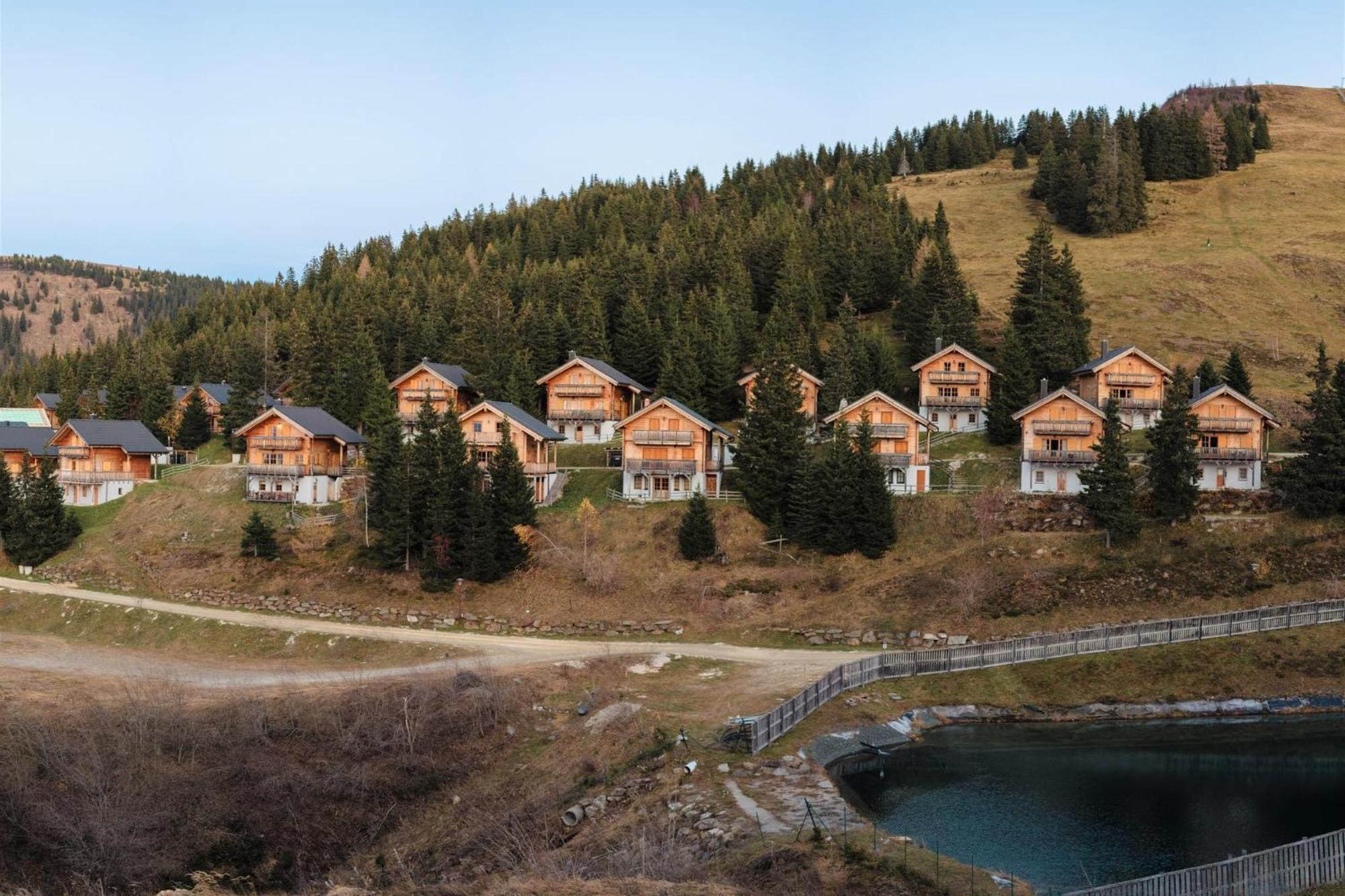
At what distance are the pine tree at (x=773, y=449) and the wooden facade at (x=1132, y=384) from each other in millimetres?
24706

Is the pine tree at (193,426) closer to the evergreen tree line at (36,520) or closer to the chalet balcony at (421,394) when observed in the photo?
the evergreen tree line at (36,520)

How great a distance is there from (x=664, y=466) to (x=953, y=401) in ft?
86.8

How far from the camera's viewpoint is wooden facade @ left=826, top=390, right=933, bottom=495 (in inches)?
2849

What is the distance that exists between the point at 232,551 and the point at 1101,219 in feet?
332

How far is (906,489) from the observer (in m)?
72.3

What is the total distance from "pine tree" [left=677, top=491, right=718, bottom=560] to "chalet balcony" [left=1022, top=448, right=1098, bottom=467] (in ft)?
70.5

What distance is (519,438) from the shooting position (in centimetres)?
7494

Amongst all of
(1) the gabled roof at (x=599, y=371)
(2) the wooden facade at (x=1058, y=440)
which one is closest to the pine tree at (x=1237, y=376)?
(2) the wooden facade at (x=1058, y=440)

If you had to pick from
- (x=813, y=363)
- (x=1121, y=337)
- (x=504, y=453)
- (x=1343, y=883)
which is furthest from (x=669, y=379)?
(x=1343, y=883)

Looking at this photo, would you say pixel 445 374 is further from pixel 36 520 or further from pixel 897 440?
pixel 897 440

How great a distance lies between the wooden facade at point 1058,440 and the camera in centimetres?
6956

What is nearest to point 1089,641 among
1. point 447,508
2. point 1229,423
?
point 1229,423

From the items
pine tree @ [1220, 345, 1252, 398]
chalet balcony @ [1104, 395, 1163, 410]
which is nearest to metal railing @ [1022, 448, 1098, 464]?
chalet balcony @ [1104, 395, 1163, 410]

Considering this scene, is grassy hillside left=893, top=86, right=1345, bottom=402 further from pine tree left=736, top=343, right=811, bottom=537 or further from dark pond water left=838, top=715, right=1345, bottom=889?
dark pond water left=838, top=715, right=1345, bottom=889
